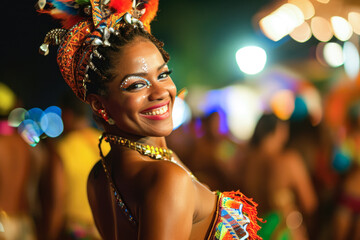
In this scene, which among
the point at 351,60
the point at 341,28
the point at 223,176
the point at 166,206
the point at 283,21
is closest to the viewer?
the point at 166,206

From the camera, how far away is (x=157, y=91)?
1.98 metres

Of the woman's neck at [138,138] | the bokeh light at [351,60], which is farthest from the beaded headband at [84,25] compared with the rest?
the bokeh light at [351,60]

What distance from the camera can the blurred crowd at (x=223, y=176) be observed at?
15.1ft

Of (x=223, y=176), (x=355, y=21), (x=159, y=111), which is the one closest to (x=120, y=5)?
(x=159, y=111)

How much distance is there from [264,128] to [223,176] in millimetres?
954

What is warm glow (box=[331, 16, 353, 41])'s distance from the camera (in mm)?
9461

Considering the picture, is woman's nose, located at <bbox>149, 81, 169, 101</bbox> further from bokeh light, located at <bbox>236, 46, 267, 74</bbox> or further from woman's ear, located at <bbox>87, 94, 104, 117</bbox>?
bokeh light, located at <bbox>236, 46, 267, 74</bbox>

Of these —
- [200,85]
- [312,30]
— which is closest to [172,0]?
[200,85]

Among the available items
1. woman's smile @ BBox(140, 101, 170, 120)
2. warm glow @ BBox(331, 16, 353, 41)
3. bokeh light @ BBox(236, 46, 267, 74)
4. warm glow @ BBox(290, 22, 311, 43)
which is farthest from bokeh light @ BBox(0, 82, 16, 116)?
bokeh light @ BBox(236, 46, 267, 74)

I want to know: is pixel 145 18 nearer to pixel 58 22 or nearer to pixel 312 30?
pixel 58 22

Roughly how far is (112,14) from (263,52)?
9.78 m

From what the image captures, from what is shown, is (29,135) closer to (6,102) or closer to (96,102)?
(6,102)

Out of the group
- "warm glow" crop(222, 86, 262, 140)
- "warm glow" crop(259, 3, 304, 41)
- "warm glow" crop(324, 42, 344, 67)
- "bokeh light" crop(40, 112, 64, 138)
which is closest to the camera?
"warm glow" crop(324, 42, 344, 67)

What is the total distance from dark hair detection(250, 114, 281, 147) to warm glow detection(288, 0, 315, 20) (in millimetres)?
5923
